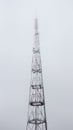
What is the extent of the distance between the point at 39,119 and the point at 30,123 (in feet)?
5.84

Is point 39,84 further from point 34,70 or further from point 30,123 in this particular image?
point 30,123

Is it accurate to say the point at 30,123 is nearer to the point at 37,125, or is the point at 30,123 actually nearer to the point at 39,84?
the point at 37,125

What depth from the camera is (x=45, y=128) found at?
215ft

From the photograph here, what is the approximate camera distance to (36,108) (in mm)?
65688

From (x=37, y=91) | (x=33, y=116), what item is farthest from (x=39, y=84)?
(x=33, y=116)

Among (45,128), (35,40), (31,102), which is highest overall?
(35,40)

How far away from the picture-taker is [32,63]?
6706 centimetres

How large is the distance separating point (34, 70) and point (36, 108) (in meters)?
6.94

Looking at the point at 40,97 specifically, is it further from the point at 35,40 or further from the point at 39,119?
the point at 35,40

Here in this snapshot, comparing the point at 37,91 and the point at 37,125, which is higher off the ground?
the point at 37,91

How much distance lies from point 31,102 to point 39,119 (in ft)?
11.0

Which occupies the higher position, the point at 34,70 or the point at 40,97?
the point at 34,70

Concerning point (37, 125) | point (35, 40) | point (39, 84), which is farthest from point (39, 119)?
point (35, 40)

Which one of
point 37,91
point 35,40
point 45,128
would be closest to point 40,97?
point 37,91
